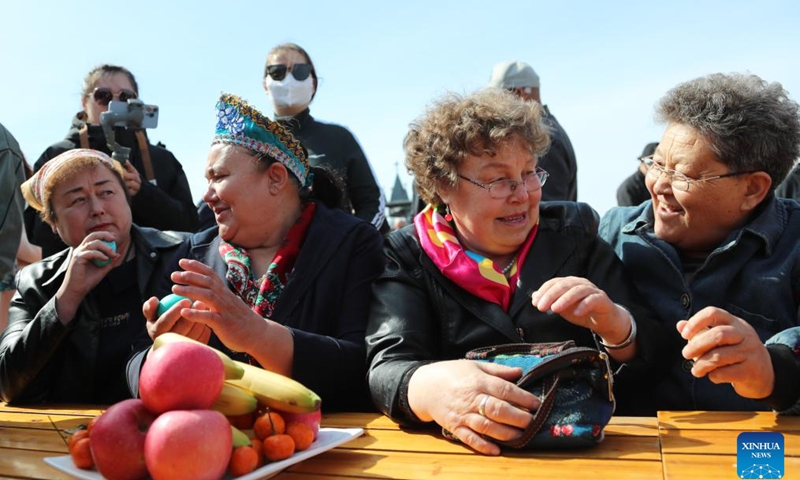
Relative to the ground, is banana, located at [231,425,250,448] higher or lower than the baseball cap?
lower

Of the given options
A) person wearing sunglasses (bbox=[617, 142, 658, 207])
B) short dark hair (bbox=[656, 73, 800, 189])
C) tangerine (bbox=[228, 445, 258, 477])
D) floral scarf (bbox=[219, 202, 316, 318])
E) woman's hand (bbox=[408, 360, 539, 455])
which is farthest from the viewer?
person wearing sunglasses (bbox=[617, 142, 658, 207])

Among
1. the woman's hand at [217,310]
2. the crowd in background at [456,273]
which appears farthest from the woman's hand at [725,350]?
the woman's hand at [217,310]

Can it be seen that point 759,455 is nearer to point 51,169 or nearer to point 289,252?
point 289,252

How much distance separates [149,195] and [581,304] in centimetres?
265

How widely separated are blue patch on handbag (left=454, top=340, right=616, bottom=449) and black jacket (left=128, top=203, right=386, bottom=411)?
725 millimetres

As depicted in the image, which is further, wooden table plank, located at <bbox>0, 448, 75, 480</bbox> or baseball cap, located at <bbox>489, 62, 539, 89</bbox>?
baseball cap, located at <bbox>489, 62, 539, 89</bbox>

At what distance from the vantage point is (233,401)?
1651 millimetres

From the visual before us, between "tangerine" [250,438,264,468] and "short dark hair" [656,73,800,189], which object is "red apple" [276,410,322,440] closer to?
"tangerine" [250,438,264,468]

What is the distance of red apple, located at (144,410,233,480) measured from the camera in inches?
55.8

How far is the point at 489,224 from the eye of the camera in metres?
2.50

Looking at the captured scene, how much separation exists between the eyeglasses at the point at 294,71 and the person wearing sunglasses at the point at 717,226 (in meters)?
2.75

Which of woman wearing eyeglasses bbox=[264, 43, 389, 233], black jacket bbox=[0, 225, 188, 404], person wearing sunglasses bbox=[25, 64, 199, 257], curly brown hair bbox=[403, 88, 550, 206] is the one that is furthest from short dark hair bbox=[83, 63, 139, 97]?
curly brown hair bbox=[403, 88, 550, 206]

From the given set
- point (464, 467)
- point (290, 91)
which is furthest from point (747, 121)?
point (290, 91)

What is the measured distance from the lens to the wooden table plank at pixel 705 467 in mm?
1554
